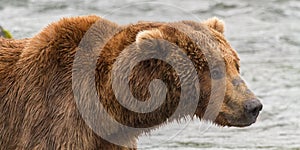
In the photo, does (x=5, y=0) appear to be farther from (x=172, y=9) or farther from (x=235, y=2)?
(x=235, y=2)

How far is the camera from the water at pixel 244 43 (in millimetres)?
9539

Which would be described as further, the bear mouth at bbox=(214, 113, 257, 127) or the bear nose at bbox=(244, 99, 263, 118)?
the bear mouth at bbox=(214, 113, 257, 127)

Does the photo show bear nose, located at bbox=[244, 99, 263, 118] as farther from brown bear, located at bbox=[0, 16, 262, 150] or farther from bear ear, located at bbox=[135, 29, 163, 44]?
bear ear, located at bbox=[135, 29, 163, 44]

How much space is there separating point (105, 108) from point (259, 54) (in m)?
7.57

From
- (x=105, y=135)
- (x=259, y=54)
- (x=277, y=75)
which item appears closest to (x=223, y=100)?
(x=105, y=135)

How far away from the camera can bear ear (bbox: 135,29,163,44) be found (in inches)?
220

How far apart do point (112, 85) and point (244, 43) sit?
26.6ft

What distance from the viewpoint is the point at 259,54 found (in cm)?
1303

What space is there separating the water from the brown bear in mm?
3339

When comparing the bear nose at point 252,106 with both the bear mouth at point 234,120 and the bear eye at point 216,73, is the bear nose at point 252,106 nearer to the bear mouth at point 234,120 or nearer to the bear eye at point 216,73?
the bear mouth at point 234,120

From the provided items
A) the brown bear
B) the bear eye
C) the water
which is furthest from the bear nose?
the water

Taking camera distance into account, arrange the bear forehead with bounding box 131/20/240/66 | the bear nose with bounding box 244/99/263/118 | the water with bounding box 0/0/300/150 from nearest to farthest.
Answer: the bear nose with bounding box 244/99/263/118, the bear forehead with bounding box 131/20/240/66, the water with bounding box 0/0/300/150

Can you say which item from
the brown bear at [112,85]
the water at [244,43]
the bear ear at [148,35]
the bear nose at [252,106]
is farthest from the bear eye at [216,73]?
the water at [244,43]

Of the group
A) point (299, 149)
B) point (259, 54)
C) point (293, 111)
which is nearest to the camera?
point (299, 149)
